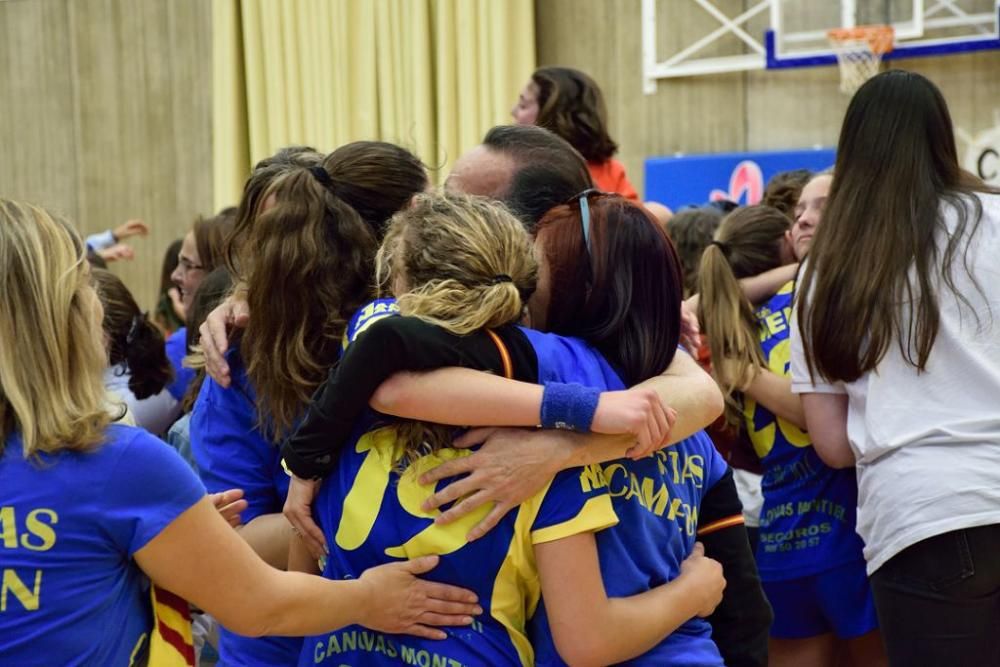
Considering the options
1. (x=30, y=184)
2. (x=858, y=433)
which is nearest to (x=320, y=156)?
(x=858, y=433)

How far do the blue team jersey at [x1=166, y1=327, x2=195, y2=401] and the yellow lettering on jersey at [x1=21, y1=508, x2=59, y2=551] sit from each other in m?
1.94

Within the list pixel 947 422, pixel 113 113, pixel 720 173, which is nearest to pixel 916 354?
pixel 947 422

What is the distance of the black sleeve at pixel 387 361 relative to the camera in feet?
4.73

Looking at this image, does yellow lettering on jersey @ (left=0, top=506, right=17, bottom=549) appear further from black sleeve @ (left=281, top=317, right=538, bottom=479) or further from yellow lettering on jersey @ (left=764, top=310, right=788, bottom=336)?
yellow lettering on jersey @ (left=764, top=310, right=788, bottom=336)

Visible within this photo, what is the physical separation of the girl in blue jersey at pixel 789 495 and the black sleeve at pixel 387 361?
4.34ft

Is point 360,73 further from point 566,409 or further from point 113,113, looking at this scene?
point 566,409

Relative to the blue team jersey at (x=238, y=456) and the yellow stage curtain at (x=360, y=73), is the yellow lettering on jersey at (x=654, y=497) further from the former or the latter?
the yellow stage curtain at (x=360, y=73)

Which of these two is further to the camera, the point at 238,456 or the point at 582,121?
the point at 582,121

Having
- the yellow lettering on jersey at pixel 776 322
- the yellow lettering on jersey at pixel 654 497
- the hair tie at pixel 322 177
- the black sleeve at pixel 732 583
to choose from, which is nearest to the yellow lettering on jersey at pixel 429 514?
the yellow lettering on jersey at pixel 654 497

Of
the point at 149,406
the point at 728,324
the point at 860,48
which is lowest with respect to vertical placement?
the point at 149,406

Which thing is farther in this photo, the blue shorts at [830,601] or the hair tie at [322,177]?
the blue shorts at [830,601]

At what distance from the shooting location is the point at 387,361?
1.44 metres

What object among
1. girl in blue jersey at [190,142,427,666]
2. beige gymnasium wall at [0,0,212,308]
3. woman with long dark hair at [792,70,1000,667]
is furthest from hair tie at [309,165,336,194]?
beige gymnasium wall at [0,0,212,308]

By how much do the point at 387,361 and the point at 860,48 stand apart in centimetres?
567
